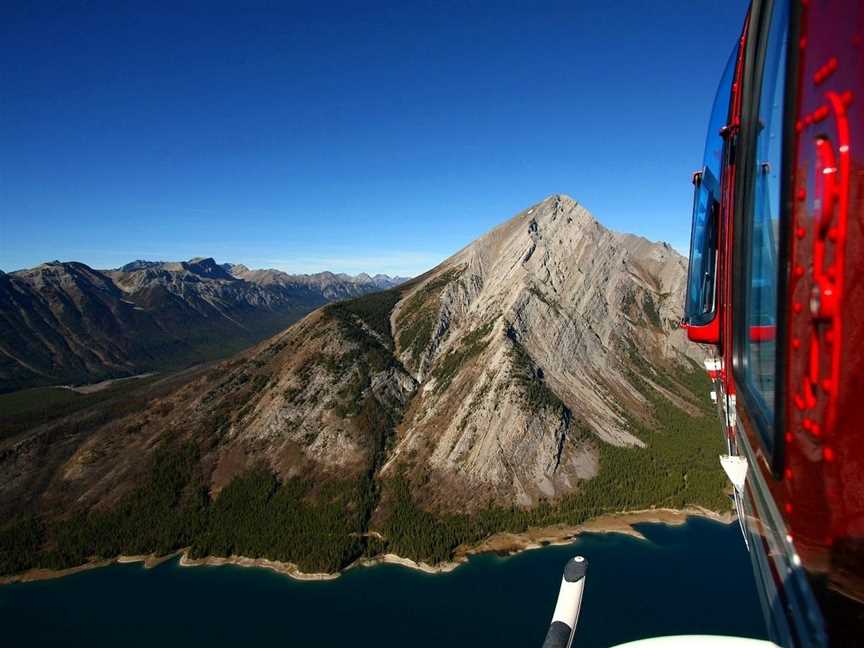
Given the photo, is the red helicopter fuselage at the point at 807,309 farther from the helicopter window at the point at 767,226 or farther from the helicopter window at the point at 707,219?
the helicopter window at the point at 707,219

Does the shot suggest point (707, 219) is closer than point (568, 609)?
No

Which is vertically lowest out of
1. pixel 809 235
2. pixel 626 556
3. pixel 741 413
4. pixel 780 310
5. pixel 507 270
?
pixel 626 556

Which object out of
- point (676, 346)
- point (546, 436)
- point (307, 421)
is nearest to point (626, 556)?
point (546, 436)

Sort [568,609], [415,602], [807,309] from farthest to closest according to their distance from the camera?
1. [415,602]
2. [568,609]
3. [807,309]

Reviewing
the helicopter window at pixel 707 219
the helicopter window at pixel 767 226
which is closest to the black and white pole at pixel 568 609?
the helicopter window at pixel 767 226

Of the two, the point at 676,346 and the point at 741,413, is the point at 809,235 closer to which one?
the point at 741,413

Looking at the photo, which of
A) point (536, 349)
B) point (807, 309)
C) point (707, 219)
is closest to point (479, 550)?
point (536, 349)

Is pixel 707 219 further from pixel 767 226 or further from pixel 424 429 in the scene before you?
pixel 424 429
